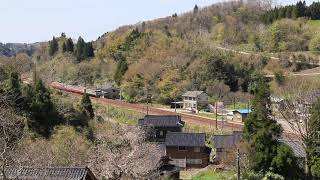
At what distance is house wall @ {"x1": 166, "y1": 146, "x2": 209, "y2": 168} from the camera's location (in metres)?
35.2

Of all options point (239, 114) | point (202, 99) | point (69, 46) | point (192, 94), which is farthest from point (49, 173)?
point (69, 46)

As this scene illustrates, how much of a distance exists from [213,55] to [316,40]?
1701 centimetres

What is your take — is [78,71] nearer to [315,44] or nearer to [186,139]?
[315,44]

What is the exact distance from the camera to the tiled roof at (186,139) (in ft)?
114

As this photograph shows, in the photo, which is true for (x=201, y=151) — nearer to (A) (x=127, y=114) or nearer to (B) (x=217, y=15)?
(A) (x=127, y=114)

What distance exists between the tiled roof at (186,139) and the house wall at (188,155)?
1.41ft

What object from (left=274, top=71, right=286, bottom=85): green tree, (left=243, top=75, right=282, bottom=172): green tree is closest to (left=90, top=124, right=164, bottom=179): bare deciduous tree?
(left=243, top=75, right=282, bottom=172): green tree

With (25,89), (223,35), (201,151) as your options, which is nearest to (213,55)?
(223,35)

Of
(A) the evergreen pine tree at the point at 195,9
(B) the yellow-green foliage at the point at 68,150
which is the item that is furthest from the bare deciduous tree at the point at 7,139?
(A) the evergreen pine tree at the point at 195,9

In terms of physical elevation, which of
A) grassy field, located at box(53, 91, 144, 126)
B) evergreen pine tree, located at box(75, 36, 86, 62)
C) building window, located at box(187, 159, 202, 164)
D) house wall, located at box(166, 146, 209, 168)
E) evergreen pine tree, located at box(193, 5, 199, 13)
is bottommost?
building window, located at box(187, 159, 202, 164)

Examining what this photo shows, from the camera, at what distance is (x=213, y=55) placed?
59.7m

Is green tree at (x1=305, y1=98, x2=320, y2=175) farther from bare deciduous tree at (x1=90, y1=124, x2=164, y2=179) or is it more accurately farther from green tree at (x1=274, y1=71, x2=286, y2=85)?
green tree at (x1=274, y1=71, x2=286, y2=85)

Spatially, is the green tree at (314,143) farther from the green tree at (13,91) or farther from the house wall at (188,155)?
the green tree at (13,91)

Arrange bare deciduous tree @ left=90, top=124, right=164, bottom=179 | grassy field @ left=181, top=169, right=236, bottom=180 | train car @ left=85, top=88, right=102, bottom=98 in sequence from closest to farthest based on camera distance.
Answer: bare deciduous tree @ left=90, top=124, right=164, bottom=179 → grassy field @ left=181, top=169, right=236, bottom=180 → train car @ left=85, top=88, right=102, bottom=98
